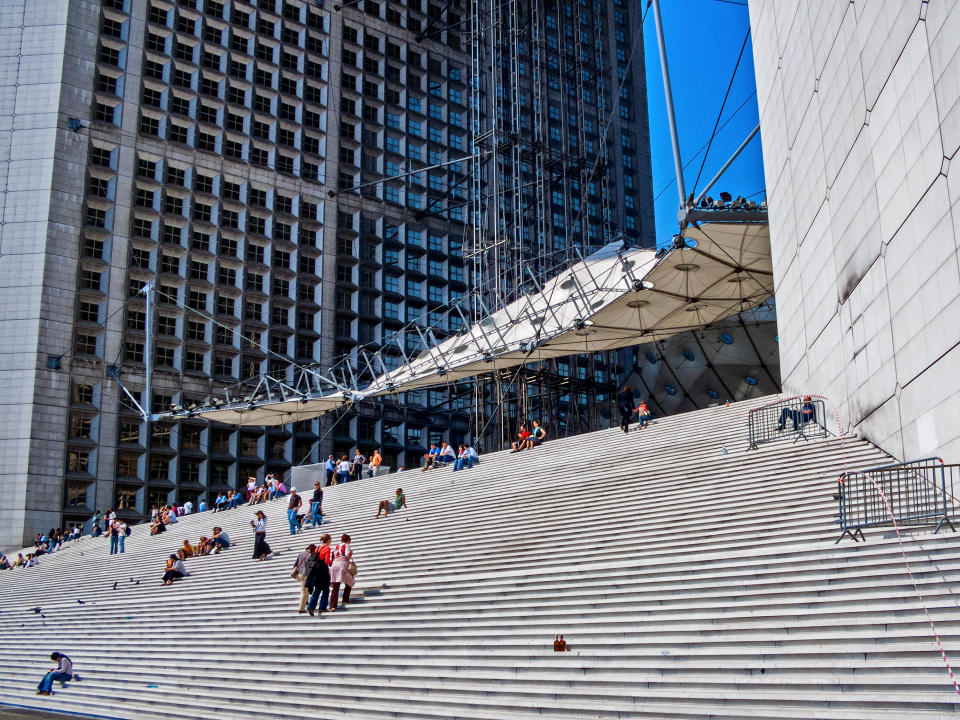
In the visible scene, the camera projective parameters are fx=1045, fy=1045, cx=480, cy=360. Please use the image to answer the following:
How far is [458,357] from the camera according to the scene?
4125 centimetres

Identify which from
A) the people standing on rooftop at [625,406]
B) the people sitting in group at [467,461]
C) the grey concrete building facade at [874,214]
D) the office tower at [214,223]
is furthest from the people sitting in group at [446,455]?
the office tower at [214,223]

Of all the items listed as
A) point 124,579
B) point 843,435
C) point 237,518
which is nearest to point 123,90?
point 237,518

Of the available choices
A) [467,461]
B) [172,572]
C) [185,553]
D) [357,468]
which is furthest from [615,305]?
[172,572]

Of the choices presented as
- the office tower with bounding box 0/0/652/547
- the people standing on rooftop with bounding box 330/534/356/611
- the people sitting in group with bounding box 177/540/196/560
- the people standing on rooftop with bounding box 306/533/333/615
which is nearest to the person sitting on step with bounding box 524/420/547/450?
the people sitting in group with bounding box 177/540/196/560

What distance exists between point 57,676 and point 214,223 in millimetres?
39418

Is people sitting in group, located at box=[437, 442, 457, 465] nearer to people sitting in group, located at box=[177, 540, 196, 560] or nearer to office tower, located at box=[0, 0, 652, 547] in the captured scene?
people sitting in group, located at box=[177, 540, 196, 560]

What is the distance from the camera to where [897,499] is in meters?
14.4

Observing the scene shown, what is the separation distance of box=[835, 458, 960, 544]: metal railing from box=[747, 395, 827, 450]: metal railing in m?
5.43

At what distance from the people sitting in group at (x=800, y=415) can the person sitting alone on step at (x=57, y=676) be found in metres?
14.4

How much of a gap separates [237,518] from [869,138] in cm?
2306

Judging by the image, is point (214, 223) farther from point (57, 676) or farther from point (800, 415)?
point (800, 415)

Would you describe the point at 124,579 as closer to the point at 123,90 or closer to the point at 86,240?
the point at 86,240

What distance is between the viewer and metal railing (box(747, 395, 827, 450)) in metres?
20.8

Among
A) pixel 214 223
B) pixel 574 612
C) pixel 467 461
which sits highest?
pixel 214 223
